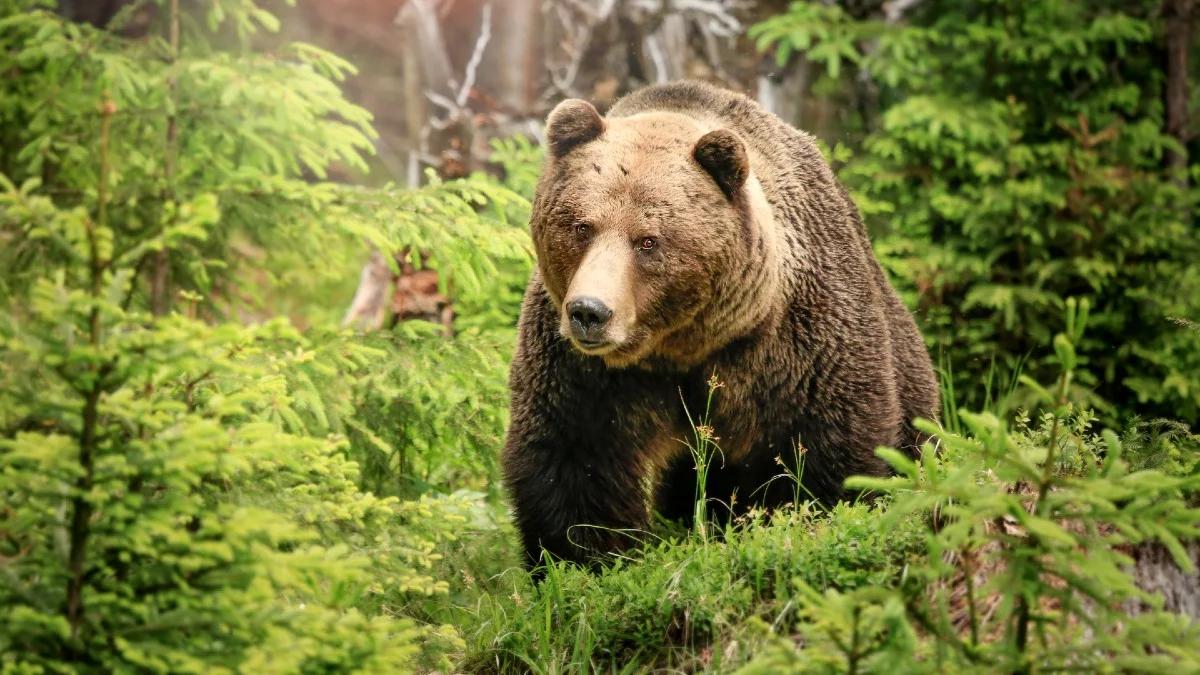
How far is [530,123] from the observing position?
28.6 ft

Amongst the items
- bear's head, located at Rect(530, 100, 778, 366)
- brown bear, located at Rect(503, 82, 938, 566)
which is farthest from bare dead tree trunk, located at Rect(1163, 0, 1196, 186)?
bear's head, located at Rect(530, 100, 778, 366)

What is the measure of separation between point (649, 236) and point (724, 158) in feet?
1.33

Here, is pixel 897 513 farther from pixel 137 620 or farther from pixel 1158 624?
pixel 137 620

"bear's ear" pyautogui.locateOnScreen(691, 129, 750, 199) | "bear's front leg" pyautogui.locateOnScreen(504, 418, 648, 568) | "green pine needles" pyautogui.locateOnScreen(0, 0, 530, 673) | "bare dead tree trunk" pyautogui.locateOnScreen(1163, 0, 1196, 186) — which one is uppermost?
"bare dead tree trunk" pyautogui.locateOnScreen(1163, 0, 1196, 186)

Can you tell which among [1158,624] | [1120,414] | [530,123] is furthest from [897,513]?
[530,123]

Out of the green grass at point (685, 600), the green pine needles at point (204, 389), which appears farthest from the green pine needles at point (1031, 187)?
the green grass at point (685, 600)

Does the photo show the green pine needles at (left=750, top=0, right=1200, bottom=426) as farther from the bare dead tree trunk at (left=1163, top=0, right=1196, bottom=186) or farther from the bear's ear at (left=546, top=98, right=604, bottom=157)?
the bear's ear at (left=546, top=98, right=604, bottom=157)

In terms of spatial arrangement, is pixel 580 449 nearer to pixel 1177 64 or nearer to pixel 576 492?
pixel 576 492

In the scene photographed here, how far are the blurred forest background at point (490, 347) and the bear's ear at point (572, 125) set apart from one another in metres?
0.77

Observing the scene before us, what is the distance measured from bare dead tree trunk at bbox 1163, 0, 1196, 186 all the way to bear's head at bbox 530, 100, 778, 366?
5.37 metres

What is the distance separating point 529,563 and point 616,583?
0.77 meters

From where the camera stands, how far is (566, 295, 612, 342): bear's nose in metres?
4.01

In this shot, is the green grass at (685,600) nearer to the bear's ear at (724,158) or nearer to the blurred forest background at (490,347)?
the blurred forest background at (490,347)

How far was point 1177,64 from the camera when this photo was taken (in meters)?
Result: 8.60
